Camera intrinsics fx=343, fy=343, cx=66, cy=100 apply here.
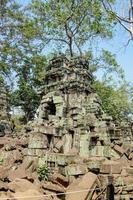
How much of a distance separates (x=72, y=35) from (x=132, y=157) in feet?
47.6

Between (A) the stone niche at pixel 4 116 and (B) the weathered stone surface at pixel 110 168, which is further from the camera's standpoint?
(A) the stone niche at pixel 4 116

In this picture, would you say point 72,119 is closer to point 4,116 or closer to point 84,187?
point 84,187

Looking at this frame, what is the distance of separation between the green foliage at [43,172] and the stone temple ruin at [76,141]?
0.21 metres

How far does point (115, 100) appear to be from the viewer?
107 ft

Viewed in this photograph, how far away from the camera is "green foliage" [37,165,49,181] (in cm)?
968

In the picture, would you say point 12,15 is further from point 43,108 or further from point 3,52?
point 43,108

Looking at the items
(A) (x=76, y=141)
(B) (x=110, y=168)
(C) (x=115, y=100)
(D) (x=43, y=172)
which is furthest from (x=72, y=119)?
(C) (x=115, y=100)

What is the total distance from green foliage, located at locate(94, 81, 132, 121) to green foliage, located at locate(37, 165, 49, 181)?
644 inches

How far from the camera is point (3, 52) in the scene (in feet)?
80.5

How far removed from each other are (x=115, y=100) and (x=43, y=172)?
77.6 ft

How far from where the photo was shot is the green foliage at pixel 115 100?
86.9 feet

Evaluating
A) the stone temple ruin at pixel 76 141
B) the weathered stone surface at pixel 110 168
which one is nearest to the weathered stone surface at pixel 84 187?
the stone temple ruin at pixel 76 141

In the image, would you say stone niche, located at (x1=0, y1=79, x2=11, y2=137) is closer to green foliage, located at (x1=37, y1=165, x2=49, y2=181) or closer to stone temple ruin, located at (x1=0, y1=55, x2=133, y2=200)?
stone temple ruin, located at (x1=0, y1=55, x2=133, y2=200)

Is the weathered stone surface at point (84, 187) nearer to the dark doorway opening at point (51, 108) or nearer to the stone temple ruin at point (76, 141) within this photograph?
the stone temple ruin at point (76, 141)
